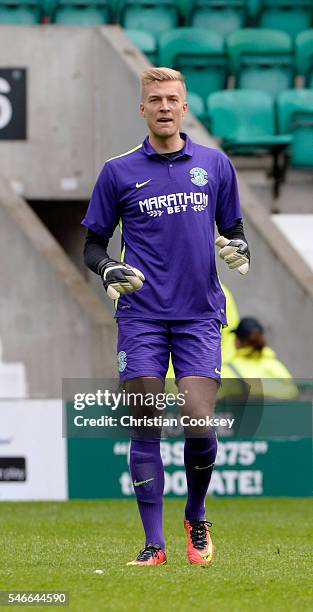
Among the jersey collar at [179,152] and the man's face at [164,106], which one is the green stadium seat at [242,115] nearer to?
the jersey collar at [179,152]

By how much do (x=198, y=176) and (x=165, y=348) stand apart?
0.74m

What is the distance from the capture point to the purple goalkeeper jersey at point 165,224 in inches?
240

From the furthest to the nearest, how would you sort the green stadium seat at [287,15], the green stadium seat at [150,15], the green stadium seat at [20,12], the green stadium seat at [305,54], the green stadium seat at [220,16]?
the green stadium seat at [287,15] < the green stadium seat at [220,16] < the green stadium seat at [150,15] < the green stadium seat at [305,54] < the green stadium seat at [20,12]

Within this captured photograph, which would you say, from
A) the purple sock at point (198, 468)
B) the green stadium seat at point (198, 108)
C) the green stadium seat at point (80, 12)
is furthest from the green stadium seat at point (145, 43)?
the purple sock at point (198, 468)

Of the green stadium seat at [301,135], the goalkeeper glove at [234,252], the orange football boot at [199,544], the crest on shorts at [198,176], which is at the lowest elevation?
the orange football boot at [199,544]

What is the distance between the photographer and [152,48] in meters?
16.1

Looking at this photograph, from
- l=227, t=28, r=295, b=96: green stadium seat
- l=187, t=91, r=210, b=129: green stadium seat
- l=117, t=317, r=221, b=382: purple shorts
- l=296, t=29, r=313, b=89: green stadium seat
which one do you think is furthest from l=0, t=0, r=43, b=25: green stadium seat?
l=117, t=317, r=221, b=382: purple shorts

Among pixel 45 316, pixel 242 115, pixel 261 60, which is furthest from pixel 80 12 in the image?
pixel 45 316

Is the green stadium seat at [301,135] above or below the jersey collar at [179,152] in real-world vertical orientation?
below

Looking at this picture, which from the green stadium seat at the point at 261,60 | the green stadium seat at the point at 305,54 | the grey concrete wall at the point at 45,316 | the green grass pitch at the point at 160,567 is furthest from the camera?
the green stadium seat at the point at 305,54

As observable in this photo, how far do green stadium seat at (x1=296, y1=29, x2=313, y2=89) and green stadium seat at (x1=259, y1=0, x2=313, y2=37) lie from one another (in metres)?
0.78

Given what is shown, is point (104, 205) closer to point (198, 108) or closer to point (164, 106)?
point (164, 106)

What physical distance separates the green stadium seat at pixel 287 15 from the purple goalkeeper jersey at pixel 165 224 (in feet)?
37.3

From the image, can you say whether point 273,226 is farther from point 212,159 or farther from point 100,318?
point 212,159
